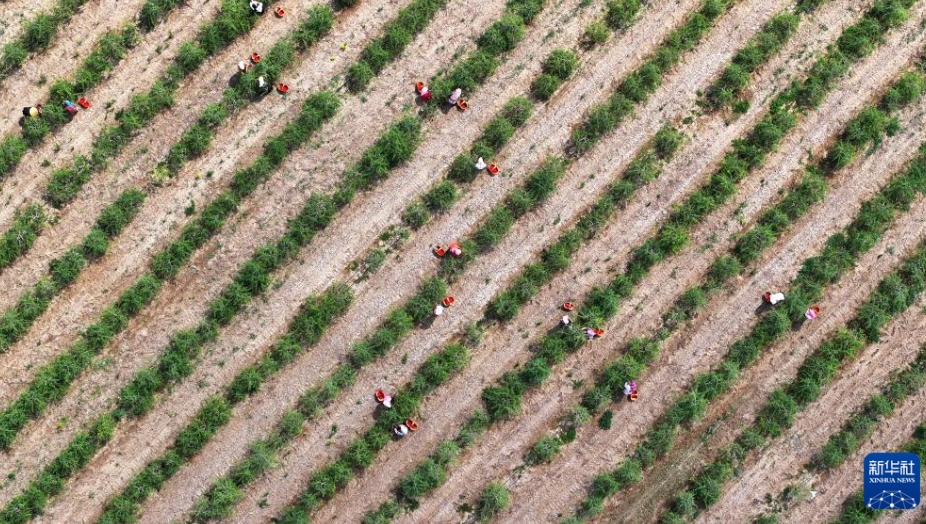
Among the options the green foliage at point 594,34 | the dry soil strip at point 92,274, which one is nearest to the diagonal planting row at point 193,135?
the dry soil strip at point 92,274

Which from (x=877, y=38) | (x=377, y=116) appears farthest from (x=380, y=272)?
(x=877, y=38)

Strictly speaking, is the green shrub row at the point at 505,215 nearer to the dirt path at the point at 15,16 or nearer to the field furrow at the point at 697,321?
the field furrow at the point at 697,321

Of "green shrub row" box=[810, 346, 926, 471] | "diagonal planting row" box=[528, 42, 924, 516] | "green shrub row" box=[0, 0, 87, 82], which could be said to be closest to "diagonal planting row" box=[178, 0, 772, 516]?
"diagonal planting row" box=[528, 42, 924, 516]

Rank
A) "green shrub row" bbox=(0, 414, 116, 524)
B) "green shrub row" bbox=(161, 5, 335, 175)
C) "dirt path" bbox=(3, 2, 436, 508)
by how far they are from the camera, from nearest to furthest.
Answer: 1. "green shrub row" bbox=(0, 414, 116, 524)
2. "dirt path" bbox=(3, 2, 436, 508)
3. "green shrub row" bbox=(161, 5, 335, 175)

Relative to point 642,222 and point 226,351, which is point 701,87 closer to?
point 642,222

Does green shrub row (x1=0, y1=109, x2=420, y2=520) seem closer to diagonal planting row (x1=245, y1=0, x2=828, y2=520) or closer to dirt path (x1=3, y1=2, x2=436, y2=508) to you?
dirt path (x1=3, y1=2, x2=436, y2=508)
